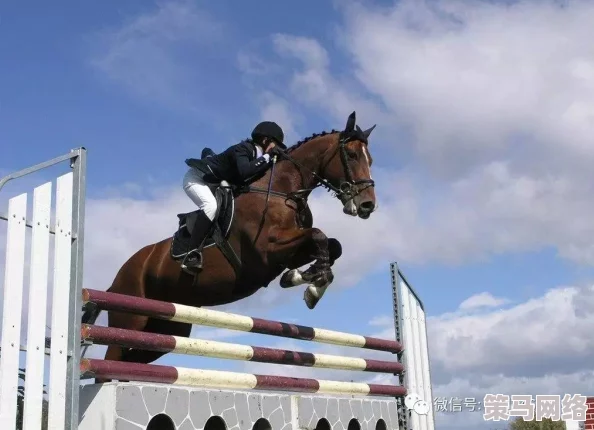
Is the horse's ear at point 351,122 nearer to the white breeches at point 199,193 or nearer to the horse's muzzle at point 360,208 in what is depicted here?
the horse's muzzle at point 360,208

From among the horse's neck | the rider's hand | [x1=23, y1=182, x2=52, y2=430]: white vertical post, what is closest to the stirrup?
the horse's neck

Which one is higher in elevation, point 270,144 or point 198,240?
point 270,144

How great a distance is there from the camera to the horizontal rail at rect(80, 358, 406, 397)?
11.6 feet

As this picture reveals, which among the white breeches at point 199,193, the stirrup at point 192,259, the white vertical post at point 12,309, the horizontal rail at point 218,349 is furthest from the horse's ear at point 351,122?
the white vertical post at point 12,309

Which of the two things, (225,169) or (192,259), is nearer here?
(192,259)

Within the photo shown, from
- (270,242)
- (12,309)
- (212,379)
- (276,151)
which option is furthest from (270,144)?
(12,309)

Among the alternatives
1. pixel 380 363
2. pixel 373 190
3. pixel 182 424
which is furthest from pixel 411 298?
pixel 182 424

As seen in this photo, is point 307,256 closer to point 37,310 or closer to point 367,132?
point 367,132

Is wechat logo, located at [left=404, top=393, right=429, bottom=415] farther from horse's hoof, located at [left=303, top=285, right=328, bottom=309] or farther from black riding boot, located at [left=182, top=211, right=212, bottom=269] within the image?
black riding boot, located at [left=182, top=211, right=212, bottom=269]

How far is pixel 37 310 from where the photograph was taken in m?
3.35

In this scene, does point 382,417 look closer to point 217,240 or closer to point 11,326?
point 217,240

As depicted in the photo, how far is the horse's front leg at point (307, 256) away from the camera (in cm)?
464

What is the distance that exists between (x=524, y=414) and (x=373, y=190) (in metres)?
5.75

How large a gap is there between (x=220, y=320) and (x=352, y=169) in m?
1.31
